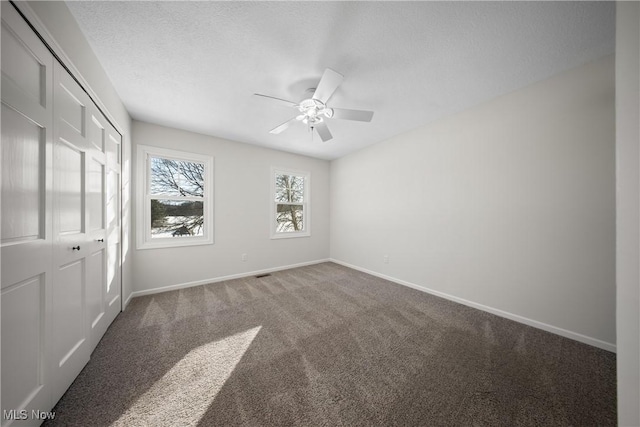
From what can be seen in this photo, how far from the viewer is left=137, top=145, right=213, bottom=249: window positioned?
297 cm

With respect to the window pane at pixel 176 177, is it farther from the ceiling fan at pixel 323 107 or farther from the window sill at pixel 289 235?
the ceiling fan at pixel 323 107

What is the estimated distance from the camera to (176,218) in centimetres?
328

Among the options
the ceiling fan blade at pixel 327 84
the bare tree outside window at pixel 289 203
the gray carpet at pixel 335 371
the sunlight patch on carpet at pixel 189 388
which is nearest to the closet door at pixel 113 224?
the gray carpet at pixel 335 371

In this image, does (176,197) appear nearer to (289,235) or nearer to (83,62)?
(83,62)

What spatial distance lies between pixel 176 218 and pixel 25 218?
2.42m

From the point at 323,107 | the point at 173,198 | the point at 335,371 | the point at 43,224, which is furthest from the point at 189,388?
the point at 173,198

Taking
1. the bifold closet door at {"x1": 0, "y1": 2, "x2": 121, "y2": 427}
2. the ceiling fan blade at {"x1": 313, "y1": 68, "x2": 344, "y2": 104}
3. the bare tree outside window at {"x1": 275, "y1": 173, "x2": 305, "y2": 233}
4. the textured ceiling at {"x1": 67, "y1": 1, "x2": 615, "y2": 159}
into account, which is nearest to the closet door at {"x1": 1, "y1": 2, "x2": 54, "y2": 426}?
the bifold closet door at {"x1": 0, "y1": 2, "x2": 121, "y2": 427}

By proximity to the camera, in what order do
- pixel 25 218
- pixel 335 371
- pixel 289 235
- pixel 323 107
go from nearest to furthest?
pixel 25 218 → pixel 335 371 → pixel 323 107 → pixel 289 235

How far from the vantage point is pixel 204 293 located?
3.01 meters

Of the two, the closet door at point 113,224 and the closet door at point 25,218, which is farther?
the closet door at point 113,224

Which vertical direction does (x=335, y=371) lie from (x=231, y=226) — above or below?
below

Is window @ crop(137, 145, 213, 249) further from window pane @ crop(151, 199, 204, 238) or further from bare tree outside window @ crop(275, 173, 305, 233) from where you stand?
bare tree outside window @ crop(275, 173, 305, 233)

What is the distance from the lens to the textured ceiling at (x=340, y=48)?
4.54 feet

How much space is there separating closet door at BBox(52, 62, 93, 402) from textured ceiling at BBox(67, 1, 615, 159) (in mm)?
604
